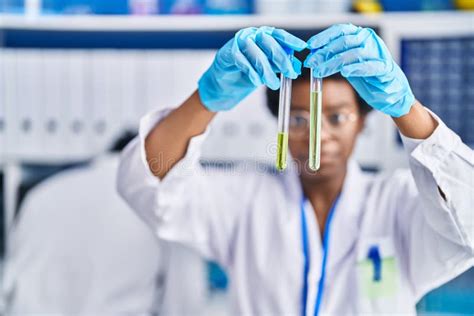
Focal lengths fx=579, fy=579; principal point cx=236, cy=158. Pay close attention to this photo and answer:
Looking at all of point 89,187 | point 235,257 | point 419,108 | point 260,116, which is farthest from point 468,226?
point 89,187

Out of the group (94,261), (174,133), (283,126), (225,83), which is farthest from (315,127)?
(94,261)

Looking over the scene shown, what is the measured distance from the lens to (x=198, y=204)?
1037mm

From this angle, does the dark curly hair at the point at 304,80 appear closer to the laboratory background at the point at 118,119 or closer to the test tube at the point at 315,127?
the test tube at the point at 315,127

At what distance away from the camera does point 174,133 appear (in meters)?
0.87

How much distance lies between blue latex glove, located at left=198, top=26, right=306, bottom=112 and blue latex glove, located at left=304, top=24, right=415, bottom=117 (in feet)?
0.08

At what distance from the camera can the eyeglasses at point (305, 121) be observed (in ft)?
2.80

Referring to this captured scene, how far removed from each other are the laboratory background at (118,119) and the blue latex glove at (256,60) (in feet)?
1.78

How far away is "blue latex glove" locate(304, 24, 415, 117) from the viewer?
682mm

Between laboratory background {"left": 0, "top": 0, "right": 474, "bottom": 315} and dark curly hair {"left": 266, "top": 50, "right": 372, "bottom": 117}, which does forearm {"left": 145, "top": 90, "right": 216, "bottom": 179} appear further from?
laboratory background {"left": 0, "top": 0, "right": 474, "bottom": 315}

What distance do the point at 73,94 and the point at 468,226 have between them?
3.48ft

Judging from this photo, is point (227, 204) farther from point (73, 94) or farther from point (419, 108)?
point (73, 94)

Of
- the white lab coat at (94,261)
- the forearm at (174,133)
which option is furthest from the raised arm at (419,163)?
the white lab coat at (94,261)

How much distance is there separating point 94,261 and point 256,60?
2.67 feet

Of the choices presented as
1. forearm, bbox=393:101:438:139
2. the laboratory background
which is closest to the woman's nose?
forearm, bbox=393:101:438:139
